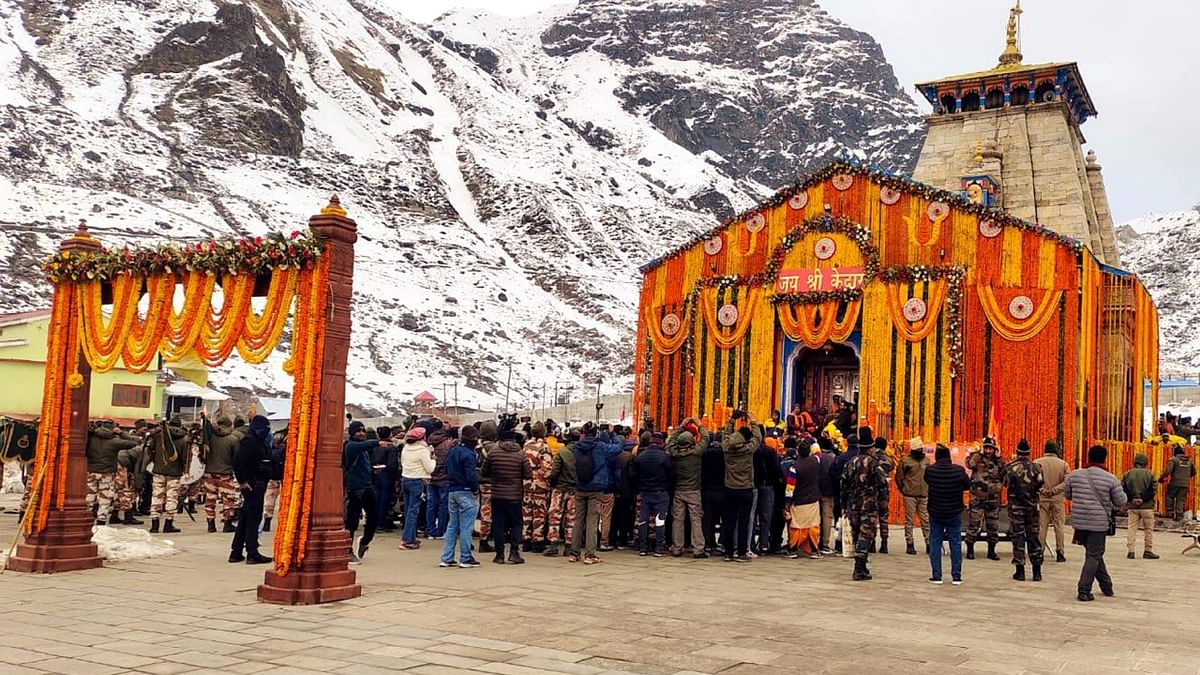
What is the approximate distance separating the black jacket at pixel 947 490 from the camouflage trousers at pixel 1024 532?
3.72ft

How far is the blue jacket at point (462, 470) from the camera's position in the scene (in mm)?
10383

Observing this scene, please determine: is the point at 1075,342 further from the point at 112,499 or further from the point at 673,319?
the point at 112,499

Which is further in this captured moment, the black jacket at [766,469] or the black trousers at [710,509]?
the black jacket at [766,469]

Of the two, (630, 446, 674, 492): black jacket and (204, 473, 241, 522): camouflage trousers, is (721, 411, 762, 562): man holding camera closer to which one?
(630, 446, 674, 492): black jacket

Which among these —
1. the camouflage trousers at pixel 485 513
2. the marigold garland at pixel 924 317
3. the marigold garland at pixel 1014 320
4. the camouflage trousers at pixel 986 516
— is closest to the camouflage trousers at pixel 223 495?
the camouflage trousers at pixel 485 513

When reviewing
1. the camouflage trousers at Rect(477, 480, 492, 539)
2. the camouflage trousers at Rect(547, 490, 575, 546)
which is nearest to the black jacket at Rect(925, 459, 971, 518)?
the camouflage trousers at Rect(547, 490, 575, 546)

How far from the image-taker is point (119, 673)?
18.7 feet

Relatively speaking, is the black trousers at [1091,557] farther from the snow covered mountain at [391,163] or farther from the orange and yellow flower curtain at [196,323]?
the snow covered mountain at [391,163]

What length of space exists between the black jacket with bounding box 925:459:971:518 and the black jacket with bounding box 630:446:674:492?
2.89 meters

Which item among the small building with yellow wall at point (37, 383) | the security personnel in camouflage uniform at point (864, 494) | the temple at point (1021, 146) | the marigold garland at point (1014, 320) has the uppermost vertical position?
the temple at point (1021, 146)

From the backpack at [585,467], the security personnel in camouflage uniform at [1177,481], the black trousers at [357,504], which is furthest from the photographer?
the security personnel in camouflage uniform at [1177,481]

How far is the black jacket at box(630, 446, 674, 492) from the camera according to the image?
37.6ft

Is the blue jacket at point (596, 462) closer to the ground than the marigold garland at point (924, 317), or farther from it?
closer to the ground

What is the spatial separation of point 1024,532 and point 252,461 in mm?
7750
